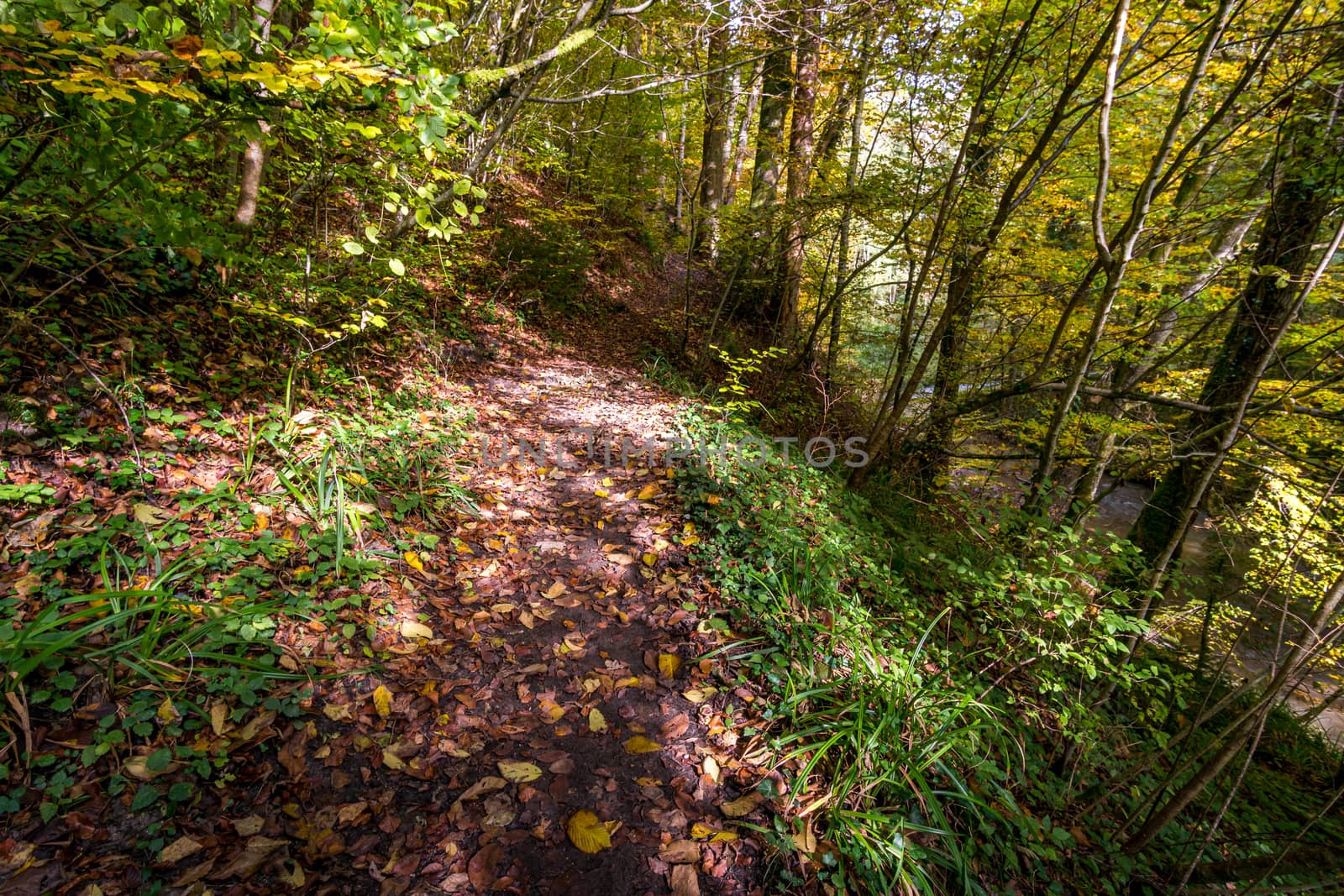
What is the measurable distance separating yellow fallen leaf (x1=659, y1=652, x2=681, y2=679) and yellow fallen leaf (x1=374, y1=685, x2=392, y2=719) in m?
1.33

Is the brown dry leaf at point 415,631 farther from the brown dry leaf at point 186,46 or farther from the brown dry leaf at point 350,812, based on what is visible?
the brown dry leaf at point 186,46

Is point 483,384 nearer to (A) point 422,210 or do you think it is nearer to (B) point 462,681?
(A) point 422,210

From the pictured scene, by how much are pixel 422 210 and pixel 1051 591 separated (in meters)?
4.42

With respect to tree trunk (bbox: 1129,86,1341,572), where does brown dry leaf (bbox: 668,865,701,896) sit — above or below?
below

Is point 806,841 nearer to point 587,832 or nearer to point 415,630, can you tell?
point 587,832

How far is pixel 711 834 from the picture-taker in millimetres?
2115

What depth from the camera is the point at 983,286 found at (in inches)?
279

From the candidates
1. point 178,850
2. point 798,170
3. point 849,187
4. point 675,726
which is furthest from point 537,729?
point 798,170

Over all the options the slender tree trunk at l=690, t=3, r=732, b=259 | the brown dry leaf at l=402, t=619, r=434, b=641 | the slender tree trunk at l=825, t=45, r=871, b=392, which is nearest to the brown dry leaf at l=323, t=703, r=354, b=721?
the brown dry leaf at l=402, t=619, r=434, b=641

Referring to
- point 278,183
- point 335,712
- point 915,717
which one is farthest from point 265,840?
point 278,183

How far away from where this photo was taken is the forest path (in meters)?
1.89

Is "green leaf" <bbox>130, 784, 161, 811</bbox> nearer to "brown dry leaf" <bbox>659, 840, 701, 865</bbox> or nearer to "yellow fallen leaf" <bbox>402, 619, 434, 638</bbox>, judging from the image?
"yellow fallen leaf" <bbox>402, 619, 434, 638</bbox>

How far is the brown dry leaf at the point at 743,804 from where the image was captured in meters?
2.21

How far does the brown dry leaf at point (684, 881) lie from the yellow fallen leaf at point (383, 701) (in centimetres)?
140
